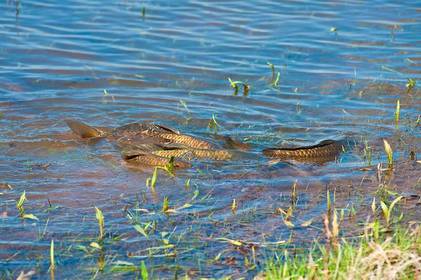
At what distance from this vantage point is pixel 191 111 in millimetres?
8906

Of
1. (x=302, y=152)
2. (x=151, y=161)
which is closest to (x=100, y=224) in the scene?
(x=151, y=161)

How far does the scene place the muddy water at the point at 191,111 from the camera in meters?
5.64

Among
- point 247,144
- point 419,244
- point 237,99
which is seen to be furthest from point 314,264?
point 237,99

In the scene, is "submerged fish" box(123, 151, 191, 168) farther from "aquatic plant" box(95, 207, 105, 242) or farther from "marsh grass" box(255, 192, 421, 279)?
"marsh grass" box(255, 192, 421, 279)

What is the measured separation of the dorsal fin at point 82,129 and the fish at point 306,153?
159 centimetres

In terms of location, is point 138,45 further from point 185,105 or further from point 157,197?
point 157,197

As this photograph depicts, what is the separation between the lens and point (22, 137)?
26.2 feet

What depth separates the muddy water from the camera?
18.5 feet

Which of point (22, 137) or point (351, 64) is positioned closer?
point (22, 137)

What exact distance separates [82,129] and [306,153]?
203 cm

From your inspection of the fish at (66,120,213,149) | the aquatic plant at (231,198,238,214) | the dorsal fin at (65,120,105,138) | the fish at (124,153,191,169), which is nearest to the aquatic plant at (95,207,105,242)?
the aquatic plant at (231,198,238,214)

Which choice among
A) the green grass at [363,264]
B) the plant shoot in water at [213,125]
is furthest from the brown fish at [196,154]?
the green grass at [363,264]

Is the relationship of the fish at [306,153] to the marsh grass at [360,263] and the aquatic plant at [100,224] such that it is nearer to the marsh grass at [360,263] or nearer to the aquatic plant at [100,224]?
the aquatic plant at [100,224]

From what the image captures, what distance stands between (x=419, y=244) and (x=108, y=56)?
260 inches
